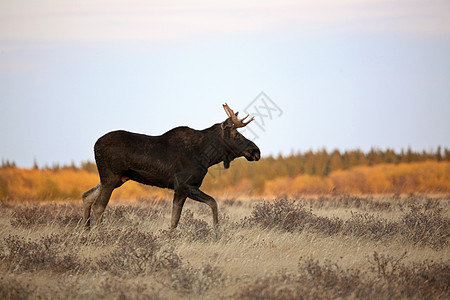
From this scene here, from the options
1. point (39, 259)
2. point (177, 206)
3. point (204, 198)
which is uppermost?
point (204, 198)

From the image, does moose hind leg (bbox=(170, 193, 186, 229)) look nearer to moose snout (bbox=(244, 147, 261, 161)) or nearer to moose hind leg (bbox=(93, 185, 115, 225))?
moose hind leg (bbox=(93, 185, 115, 225))

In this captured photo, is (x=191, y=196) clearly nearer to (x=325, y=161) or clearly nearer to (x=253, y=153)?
(x=253, y=153)

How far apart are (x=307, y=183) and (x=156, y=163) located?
20063 millimetres

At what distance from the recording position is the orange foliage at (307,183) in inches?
1088

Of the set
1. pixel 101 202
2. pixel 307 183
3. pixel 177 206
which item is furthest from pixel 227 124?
pixel 307 183

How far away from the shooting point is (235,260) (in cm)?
791

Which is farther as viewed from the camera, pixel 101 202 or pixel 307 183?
pixel 307 183

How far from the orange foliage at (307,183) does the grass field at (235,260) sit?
16.0 metres

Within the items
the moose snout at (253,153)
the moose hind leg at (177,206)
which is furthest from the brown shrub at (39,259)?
the moose snout at (253,153)

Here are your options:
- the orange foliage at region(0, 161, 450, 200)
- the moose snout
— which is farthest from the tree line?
the moose snout

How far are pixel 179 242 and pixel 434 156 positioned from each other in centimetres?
2538

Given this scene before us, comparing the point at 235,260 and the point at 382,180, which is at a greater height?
the point at 235,260

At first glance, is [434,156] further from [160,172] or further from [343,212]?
[160,172]

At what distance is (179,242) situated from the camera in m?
8.90
